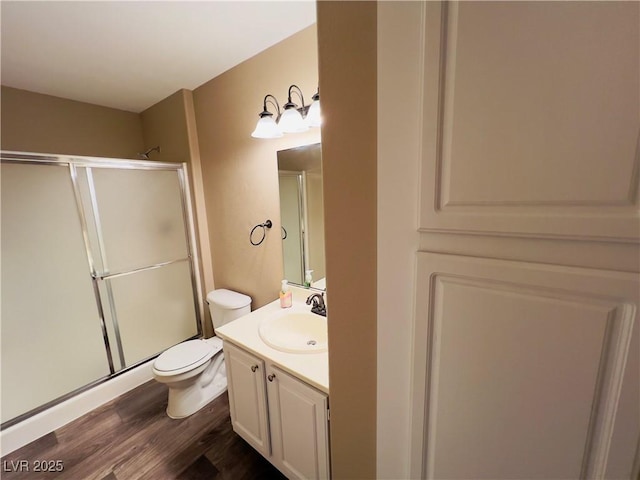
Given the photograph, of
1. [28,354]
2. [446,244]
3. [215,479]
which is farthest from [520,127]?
[28,354]

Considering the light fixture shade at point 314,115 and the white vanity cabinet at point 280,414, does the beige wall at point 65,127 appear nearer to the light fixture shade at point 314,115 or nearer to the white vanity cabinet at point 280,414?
the light fixture shade at point 314,115

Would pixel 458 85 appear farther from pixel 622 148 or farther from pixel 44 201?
pixel 44 201

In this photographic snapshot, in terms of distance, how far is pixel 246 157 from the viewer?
187cm

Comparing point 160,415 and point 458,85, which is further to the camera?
point 160,415

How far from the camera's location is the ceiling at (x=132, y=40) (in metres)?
1.26

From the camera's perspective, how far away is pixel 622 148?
0.39m

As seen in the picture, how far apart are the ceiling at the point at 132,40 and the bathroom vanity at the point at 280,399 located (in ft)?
5.33

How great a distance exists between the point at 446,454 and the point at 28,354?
2438 mm

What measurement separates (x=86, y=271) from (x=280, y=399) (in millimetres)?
1746

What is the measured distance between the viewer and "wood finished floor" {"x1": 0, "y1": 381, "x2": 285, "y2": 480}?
140 centimetres

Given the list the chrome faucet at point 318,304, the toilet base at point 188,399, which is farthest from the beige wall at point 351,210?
the toilet base at point 188,399

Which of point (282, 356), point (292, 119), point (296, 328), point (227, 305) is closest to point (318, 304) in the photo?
point (296, 328)

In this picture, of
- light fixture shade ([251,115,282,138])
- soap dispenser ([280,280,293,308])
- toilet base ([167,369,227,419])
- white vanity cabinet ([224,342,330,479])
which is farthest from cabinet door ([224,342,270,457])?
light fixture shade ([251,115,282,138])

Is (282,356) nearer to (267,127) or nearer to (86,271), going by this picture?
(267,127)
